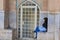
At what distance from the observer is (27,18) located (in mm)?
11961

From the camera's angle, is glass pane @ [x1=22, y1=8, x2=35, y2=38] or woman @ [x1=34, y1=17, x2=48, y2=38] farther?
glass pane @ [x1=22, y1=8, x2=35, y2=38]

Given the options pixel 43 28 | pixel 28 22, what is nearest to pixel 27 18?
pixel 28 22

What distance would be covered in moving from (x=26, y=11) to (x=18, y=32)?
116cm

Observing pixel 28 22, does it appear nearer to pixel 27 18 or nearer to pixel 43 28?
pixel 27 18

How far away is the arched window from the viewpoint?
38.9ft

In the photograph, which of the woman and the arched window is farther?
the arched window

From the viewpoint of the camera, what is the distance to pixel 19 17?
12.0 m

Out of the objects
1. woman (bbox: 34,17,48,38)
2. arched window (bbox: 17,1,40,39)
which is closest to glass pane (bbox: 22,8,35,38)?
arched window (bbox: 17,1,40,39)

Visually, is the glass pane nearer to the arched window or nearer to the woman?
the arched window

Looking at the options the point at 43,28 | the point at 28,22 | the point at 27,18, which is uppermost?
the point at 27,18

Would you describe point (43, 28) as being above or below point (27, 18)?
below

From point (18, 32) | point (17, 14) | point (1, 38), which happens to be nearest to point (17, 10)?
point (17, 14)

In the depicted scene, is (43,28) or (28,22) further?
(28,22)

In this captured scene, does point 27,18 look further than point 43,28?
Yes
